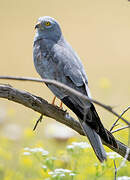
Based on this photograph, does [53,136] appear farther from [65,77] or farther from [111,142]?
[111,142]

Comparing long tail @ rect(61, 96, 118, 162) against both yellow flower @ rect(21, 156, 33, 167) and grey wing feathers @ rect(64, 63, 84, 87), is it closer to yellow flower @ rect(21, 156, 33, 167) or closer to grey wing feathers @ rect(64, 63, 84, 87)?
grey wing feathers @ rect(64, 63, 84, 87)

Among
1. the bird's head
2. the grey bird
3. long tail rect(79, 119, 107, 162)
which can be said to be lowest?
long tail rect(79, 119, 107, 162)

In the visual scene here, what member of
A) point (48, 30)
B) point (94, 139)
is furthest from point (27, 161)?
point (94, 139)

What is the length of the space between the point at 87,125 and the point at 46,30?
132 centimetres

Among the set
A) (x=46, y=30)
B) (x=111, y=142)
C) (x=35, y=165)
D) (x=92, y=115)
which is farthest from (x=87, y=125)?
(x=35, y=165)

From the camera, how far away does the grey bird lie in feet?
10.2

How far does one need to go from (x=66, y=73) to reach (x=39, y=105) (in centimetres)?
62

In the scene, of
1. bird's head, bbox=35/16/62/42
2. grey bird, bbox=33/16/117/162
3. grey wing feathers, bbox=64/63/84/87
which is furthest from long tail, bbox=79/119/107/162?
bird's head, bbox=35/16/62/42

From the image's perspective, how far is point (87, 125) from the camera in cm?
314

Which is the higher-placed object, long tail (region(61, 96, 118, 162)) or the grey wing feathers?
the grey wing feathers

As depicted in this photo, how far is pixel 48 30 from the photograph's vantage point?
424cm

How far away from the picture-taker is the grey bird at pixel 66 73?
3.10m

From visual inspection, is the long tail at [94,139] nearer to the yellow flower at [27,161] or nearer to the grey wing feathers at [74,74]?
the grey wing feathers at [74,74]

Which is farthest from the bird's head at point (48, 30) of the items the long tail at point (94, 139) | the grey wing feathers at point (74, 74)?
the long tail at point (94, 139)
